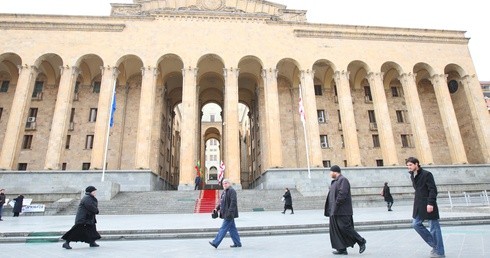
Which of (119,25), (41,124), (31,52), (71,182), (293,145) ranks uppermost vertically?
(119,25)

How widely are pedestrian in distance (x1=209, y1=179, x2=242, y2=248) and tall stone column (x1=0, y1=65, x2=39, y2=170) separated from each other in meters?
23.6

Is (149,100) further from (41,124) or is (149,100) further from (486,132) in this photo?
(486,132)

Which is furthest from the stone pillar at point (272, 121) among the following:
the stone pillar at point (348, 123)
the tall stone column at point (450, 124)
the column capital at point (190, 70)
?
the tall stone column at point (450, 124)

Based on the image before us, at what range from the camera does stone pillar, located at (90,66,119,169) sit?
2366cm

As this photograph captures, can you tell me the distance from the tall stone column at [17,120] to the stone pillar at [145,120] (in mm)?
9155

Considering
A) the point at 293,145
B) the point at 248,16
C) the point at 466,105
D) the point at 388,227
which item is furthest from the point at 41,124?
the point at 466,105

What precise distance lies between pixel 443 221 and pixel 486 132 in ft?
78.2

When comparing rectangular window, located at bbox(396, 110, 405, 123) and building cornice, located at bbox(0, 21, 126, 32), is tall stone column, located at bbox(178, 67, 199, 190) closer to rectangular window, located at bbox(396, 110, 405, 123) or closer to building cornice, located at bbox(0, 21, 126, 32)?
building cornice, located at bbox(0, 21, 126, 32)

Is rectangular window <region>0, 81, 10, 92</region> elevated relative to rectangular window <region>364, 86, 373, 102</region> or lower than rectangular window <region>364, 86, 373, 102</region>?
elevated

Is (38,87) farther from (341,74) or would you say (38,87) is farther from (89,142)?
(341,74)

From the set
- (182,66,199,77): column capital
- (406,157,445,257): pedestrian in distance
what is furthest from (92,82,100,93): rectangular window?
(406,157,445,257): pedestrian in distance

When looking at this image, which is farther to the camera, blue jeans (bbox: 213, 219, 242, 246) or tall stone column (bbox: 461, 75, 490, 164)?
tall stone column (bbox: 461, 75, 490, 164)

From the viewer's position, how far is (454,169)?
2622 cm

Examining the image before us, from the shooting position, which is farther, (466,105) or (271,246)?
(466,105)
